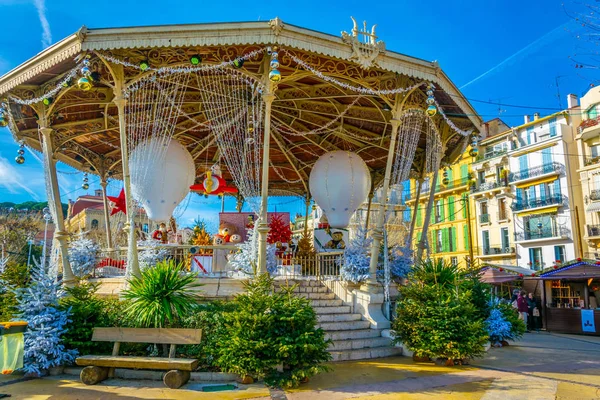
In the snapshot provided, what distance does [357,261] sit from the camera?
11.7 metres

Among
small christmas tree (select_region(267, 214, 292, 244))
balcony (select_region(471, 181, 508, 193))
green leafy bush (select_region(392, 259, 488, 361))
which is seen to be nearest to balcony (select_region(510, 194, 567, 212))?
balcony (select_region(471, 181, 508, 193))

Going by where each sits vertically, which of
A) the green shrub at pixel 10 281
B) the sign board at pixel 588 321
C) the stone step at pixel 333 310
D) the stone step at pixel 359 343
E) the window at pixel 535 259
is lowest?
the sign board at pixel 588 321

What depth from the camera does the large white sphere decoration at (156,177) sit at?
13.0 metres

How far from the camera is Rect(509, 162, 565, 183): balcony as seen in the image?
130 feet

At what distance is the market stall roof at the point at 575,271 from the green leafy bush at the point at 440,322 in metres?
10.7

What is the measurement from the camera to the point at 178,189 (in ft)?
44.7

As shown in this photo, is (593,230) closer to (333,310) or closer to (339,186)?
(339,186)

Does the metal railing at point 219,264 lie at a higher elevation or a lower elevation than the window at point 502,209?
lower

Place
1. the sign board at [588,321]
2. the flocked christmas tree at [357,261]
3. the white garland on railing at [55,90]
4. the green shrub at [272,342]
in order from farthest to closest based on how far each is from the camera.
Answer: the sign board at [588,321] < the flocked christmas tree at [357,261] < the white garland on railing at [55,90] < the green shrub at [272,342]

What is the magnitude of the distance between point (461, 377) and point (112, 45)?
9973 mm

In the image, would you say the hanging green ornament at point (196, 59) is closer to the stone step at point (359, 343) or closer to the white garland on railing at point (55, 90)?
the white garland on railing at point (55, 90)

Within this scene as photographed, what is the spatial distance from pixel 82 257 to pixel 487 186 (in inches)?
1708

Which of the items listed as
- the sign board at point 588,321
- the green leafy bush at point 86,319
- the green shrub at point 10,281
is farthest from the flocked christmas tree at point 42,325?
the sign board at point 588,321

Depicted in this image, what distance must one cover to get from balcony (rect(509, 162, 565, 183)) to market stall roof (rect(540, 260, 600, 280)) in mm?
24487
